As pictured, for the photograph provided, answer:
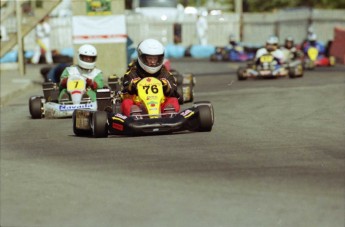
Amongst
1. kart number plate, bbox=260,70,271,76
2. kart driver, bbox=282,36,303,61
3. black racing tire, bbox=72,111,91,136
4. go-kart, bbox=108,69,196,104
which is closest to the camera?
black racing tire, bbox=72,111,91,136

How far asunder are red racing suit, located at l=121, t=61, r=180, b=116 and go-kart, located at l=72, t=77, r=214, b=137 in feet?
0.32

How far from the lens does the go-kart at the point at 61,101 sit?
1504cm

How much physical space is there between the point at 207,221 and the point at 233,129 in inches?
212

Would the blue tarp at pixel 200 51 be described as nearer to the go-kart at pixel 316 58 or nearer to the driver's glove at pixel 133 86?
the go-kart at pixel 316 58

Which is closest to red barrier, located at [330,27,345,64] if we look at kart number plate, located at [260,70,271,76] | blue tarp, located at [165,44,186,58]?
blue tarp, located at [165,44,186,58]

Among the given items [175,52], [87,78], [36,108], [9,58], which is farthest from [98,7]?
[175,52]

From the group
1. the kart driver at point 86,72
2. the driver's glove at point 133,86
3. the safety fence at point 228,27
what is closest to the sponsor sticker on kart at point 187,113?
the driver's glove at point 133,86

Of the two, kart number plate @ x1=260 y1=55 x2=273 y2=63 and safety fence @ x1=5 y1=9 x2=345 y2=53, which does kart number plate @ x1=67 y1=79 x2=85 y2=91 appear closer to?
kart number plate @ x1=260 y1=55 x2=273 y2=63

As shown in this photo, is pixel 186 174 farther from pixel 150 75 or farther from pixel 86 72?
pixel 86 72

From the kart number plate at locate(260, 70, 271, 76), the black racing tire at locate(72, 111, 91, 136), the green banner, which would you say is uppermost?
the green banner

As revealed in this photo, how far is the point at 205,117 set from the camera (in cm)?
1173

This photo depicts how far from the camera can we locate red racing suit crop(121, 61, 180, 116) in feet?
40.7

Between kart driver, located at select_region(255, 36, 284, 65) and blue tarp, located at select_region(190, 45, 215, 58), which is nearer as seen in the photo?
kart driver, located at select_region(255, 36, 284, 65)

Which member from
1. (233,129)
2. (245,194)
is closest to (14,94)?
(233,129)
